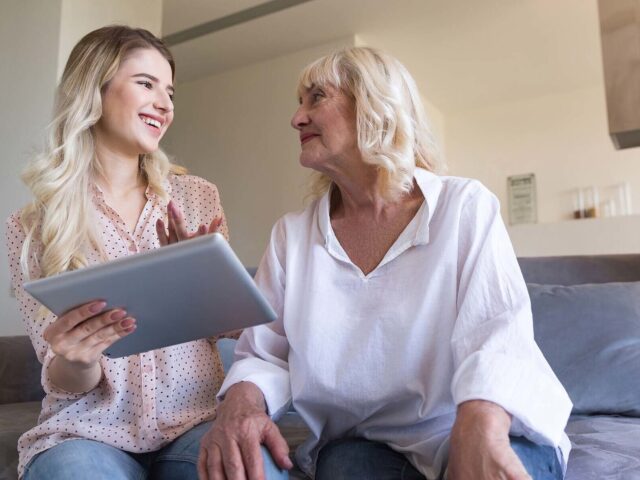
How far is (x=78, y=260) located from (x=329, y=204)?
49cm

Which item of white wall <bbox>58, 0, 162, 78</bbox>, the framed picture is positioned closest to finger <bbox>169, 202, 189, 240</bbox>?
white wall <bbox>58, 0, 162, 78</bbox>

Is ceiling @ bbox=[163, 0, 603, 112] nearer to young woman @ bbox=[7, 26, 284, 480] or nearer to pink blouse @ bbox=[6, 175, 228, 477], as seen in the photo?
young woman @ bbox=[7, 26, 284, 480]

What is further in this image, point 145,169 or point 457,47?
point 457,47

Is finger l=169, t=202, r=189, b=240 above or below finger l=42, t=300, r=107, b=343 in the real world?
above

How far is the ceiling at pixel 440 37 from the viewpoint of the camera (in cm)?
370

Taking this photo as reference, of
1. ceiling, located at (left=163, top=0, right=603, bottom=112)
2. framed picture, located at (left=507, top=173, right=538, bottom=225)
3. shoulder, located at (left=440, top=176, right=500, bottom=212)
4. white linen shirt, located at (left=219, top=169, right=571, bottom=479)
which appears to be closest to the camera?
white linen shirt, located at (left=219, top=169, right=571, bottom=479)

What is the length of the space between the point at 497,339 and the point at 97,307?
56cm

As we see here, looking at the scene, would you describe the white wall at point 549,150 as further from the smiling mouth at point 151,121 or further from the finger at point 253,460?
the finger at point 253,460

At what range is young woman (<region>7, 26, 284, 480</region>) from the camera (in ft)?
3.29

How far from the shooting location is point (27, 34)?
2.78 metres

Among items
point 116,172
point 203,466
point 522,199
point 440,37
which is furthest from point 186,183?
point 522,199

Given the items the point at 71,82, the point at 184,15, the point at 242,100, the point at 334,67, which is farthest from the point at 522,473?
the point at 242,100

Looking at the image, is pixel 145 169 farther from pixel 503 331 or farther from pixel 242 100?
pixel 242 100

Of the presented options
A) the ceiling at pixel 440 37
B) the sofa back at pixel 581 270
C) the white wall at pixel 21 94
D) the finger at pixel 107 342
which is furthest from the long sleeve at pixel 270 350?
the ceiling at pixel 440 37
